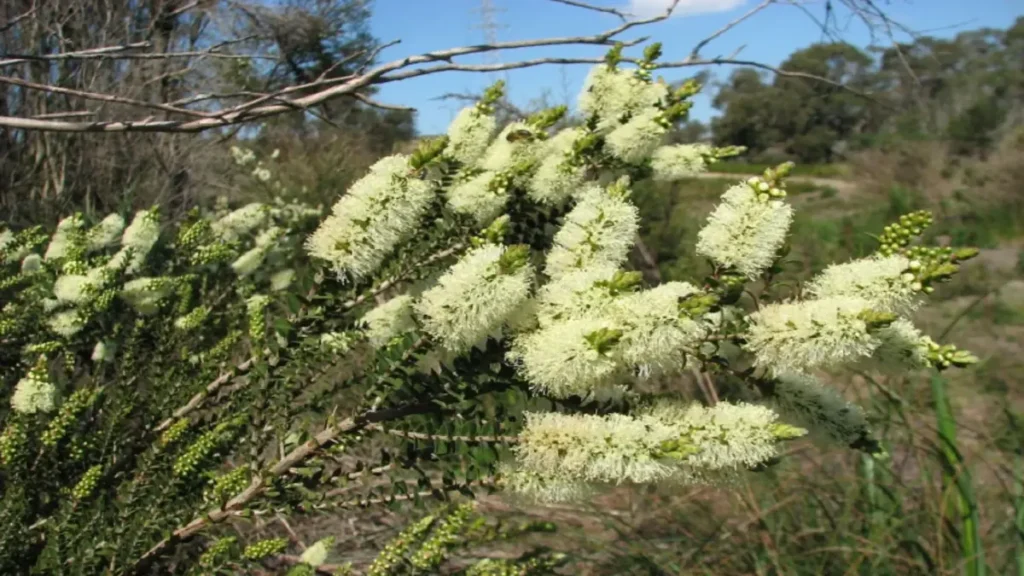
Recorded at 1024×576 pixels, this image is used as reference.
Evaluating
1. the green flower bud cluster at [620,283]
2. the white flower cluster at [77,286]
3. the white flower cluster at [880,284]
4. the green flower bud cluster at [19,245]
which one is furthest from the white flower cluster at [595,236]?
the green flower bud cluster at [19,245]

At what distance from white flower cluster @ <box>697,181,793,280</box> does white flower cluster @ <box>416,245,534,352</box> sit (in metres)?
0.29

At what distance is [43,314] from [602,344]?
185 cm

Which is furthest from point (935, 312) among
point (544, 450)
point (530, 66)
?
point (544, 450)

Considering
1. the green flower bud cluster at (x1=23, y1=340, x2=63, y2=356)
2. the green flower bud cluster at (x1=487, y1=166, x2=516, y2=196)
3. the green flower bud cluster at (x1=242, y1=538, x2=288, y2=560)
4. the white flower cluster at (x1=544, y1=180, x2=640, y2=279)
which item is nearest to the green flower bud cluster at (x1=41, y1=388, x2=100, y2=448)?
the green flower bud cluster at (x1=23, y1=340, x2=63, y2=356)

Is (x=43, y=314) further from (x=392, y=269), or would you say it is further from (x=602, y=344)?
(x=602, y=344)

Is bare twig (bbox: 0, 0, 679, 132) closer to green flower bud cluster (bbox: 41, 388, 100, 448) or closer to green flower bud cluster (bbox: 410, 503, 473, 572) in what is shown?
green flower bud cluster (bbox: 41, 388, 100, 448)

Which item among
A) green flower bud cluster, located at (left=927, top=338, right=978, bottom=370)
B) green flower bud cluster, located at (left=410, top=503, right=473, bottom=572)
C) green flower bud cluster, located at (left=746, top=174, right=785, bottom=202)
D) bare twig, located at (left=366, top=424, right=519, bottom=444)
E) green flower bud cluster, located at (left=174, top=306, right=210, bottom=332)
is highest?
green flower bud cluster, located at (left=746, top=174, right=785, bottom=202)

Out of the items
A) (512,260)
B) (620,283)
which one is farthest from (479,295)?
(620,283)

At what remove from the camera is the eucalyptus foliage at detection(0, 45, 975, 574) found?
116 centimetres

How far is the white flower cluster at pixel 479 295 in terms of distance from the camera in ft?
3.96

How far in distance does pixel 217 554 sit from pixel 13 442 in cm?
51

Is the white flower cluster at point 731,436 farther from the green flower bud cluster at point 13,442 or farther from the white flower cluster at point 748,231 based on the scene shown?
the green flower bud cluster at point 13,442

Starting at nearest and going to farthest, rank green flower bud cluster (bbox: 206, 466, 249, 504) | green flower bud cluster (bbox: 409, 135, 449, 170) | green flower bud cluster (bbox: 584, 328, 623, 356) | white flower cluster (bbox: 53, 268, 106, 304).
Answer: green flower bud cluster (bbox: 584, 328, 623, 356)
green flower bud cluster (bbox: 409, 135, 449, 170)
green flower bud cluster (bbox: 206, 466, 249, 504)
white flower cluster (bbox: 53, 268, 106, 304)

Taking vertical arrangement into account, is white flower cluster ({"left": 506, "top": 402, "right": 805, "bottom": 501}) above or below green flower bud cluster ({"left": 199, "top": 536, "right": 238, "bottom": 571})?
above
